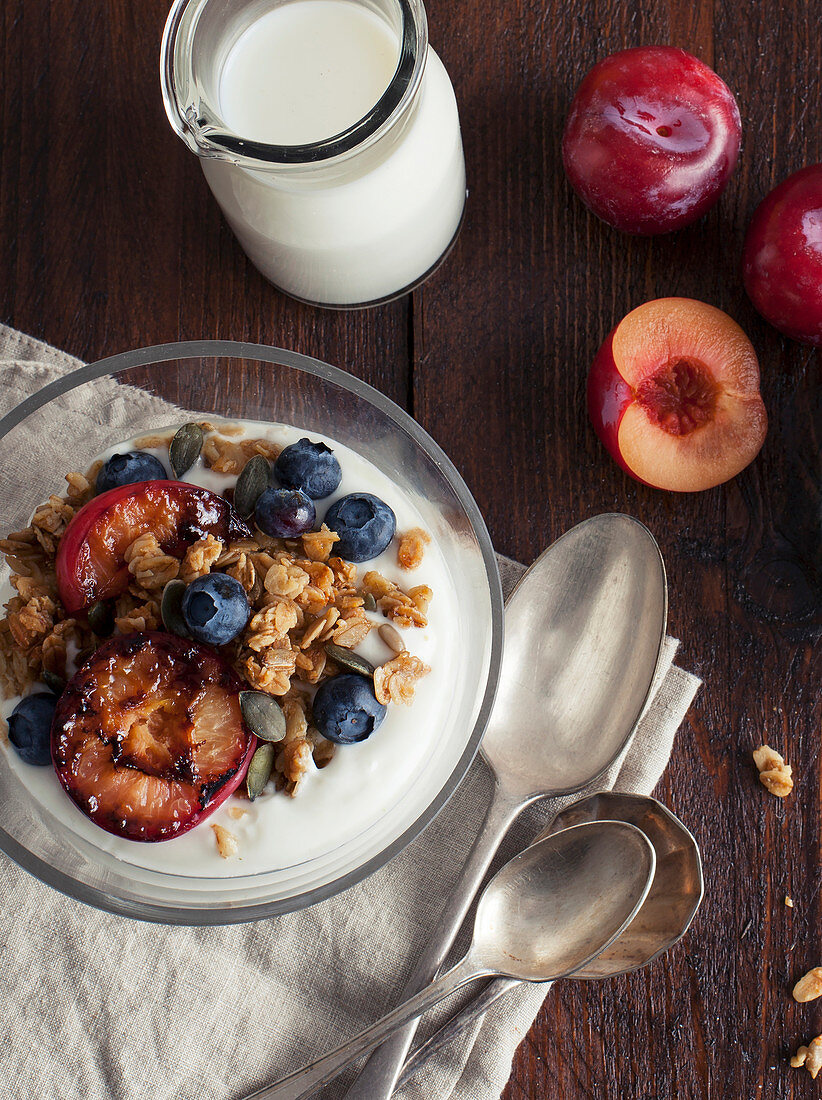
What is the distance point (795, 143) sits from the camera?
1.39 meters

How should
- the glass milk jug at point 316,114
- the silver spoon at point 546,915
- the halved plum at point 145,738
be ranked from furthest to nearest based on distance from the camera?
the silver spoon at point 546,915, the glass milk jug at point 316,114, the halved plum at point 145,738

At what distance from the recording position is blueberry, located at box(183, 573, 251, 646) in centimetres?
97

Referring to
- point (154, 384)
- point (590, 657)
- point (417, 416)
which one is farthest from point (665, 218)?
point (154, 384)

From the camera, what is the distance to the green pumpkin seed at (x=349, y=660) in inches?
40.3

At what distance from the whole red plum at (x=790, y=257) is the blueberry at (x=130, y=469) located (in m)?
0.79

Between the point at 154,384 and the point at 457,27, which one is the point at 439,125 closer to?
the point at 457,27

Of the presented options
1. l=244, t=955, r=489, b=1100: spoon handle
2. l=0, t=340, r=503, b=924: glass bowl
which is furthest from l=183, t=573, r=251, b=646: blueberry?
l=244, t=955, r=489, b=1100: spoon handle

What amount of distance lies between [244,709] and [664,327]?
2.38ft

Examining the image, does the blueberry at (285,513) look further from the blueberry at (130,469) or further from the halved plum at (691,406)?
the halved plum at (691,406)

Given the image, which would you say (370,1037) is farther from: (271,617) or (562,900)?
(271,617)

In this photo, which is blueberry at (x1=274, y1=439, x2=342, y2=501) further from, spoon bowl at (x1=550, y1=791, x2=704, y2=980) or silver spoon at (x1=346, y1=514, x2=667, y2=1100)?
spoon bowl at (x1=550, y1=791, x2=704, y2=980)

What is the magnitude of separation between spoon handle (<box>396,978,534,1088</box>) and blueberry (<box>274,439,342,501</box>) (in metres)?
0.62

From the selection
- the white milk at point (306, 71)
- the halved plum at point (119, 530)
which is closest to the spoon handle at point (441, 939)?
the halved plum at point (119, 530)

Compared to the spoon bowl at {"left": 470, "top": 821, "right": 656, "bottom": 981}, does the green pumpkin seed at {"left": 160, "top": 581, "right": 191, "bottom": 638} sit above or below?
above
